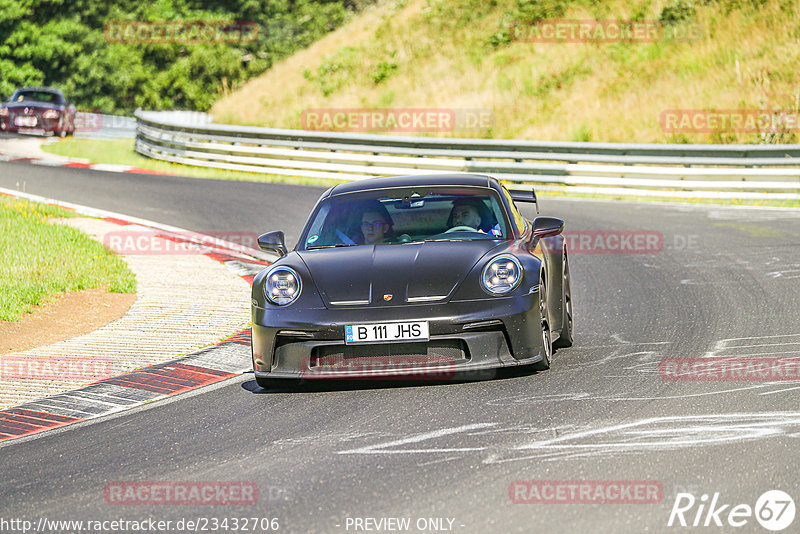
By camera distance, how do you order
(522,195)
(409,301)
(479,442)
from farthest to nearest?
(522,195)
(409,301)
(479,442)

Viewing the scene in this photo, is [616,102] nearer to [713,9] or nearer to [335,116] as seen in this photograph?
[713,9]

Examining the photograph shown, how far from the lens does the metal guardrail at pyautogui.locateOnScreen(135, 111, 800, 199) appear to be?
19.8 m

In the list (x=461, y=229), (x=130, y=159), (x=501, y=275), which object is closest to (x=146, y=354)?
(x=461, y=229)

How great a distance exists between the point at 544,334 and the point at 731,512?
2.90m

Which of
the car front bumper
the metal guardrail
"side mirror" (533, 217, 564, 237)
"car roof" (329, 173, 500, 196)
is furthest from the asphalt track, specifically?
the metal guardrail

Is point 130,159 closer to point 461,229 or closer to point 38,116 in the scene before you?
point 38,116

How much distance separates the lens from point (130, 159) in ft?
93.0

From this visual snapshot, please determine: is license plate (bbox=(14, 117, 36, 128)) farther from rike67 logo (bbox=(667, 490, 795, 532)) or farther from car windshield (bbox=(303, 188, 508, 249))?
rike67 logo (bbox=(667, 490, 795, 532))

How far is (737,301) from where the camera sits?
10.2 metres

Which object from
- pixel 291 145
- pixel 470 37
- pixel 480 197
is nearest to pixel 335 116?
pixel 470 37

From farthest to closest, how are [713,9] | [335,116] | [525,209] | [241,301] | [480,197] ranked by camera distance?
[335,116], [713,9], [525,209], [241,301], [480,197]

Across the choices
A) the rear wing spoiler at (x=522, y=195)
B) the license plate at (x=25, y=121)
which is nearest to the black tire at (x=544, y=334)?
the rear wing spoiler at (x=522, y=195)

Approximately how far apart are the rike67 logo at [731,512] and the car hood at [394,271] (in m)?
2.63

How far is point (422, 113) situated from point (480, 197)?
22.4 m
